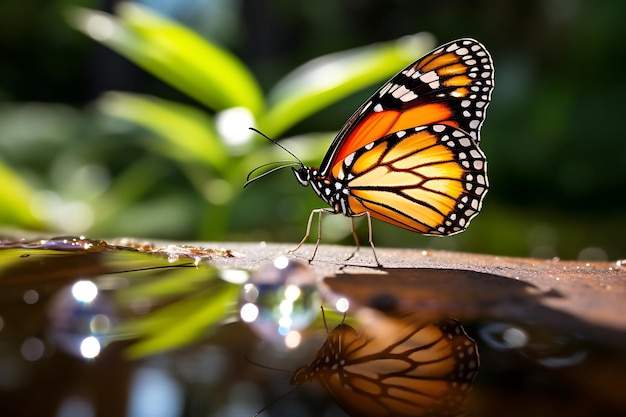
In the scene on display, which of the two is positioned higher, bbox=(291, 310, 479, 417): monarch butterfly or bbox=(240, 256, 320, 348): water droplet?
bbox=(240, 256, 320, 348): water droplet

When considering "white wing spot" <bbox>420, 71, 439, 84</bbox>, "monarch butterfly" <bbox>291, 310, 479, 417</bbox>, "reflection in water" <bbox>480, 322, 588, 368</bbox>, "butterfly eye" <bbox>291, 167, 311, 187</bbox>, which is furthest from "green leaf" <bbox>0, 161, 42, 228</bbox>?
"reflection in water" <bbox>480, 322, 588, 368</bbox>

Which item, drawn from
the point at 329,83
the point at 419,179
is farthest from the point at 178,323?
the point at 329,83

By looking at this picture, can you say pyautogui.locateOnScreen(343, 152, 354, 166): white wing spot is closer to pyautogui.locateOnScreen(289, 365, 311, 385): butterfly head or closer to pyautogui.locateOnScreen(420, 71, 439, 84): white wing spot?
pyautogui.locateOnScreen(420, 71, 439, 84): white wing spot

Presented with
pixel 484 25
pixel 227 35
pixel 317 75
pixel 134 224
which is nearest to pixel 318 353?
pixel 317 75

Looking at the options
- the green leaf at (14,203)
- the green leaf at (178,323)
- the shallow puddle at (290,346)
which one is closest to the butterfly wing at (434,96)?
the shallow puddle at (290,346)

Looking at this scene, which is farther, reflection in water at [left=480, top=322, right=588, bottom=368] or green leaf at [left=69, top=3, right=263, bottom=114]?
green leaf at [left=69, top=3, right=263, bottom=114]
